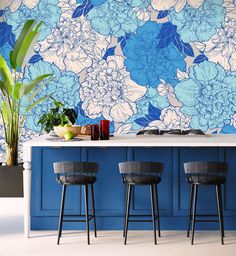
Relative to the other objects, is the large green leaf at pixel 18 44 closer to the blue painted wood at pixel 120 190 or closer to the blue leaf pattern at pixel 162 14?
the blue painted wood at pixel 120 190

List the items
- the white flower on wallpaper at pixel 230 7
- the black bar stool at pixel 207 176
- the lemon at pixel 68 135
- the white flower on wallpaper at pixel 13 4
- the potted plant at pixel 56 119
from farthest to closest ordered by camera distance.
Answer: the white flower on wallpaper at pixel 13 4 < the white flower on wallpaper at pixel 230 7 < the potted plant at pixel 56 119 < the lemon at pixel 68 135 < the black bar stool at pixel 207 176

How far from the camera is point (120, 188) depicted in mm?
5762

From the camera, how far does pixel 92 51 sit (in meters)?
8.07

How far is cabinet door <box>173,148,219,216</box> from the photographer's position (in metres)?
Result: 5.72

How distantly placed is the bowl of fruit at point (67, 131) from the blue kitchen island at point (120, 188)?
0.42 feet

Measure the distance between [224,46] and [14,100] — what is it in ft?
9.30

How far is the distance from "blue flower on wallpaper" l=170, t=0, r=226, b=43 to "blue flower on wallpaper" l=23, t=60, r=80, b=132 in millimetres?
1513

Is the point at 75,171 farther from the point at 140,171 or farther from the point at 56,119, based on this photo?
the point at 56,119

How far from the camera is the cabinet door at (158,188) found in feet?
18.8

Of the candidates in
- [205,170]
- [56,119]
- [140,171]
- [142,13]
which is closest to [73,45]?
[142,13]

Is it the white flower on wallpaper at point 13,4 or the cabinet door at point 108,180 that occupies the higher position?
the white flower on wallpaper at point 13,4

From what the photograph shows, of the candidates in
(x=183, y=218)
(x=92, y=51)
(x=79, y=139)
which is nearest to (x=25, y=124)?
(x=92, y=51)

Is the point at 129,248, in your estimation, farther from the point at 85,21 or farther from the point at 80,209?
the point at 85,21

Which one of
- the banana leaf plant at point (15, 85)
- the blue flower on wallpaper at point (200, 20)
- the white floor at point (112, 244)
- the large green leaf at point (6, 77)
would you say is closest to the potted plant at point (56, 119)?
the banana leaf plant at point (15, 85)
